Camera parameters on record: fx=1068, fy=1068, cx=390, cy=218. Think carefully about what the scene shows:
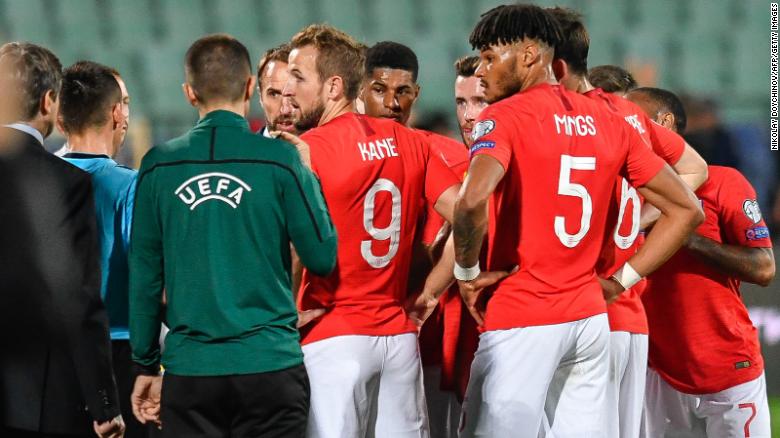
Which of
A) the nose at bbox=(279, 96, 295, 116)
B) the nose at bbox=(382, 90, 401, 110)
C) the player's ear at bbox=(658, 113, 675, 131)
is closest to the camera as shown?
the nose at bbox=(279, 96, 295, 116)

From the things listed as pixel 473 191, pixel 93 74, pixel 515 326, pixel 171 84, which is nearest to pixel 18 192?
pixel 93 74

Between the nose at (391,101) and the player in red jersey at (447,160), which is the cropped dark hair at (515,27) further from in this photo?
the nose at (391,101)

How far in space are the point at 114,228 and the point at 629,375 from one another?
2334mm

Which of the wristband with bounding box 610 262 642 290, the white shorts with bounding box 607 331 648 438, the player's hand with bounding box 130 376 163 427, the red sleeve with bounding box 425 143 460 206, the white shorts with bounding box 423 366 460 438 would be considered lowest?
the white shorts with bounding box 423 366 460 438

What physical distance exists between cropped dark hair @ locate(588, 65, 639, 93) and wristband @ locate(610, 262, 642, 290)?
1573 millimetres

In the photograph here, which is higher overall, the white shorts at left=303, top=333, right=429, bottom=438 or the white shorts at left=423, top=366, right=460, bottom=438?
the white shorts at left=303, top=333, right=429, bottom=438

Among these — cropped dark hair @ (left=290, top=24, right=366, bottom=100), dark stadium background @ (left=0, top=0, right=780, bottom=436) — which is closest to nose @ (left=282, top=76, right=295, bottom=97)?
cropped dark hair @ (left=290, top=24, right=366, bottom=100)

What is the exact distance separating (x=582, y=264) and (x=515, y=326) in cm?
36

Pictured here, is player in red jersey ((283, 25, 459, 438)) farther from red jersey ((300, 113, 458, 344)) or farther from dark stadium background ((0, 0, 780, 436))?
dark stadium background ((0, 0, 780, 436))

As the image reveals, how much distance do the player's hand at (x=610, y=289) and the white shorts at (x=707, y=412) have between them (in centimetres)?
117

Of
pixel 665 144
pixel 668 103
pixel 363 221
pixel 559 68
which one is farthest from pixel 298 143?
pixel 668 103

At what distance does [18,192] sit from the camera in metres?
3.63

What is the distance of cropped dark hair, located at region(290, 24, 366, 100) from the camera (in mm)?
4551

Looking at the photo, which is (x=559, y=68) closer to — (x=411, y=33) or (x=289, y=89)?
(x=289, y=89)
